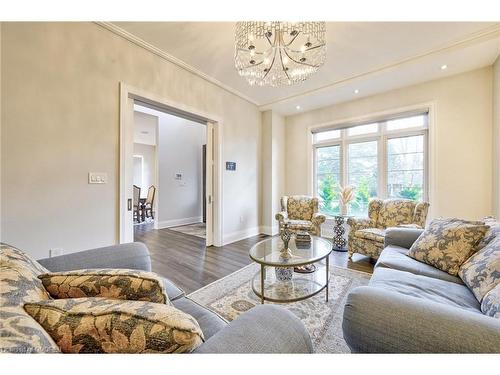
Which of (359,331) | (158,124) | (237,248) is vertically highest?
(158,124)

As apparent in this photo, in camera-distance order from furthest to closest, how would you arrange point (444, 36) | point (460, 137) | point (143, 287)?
1. point (460, 137)
2. point (444, 36)
3. point (143, 287)

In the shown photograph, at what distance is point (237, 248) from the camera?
3.60 meters

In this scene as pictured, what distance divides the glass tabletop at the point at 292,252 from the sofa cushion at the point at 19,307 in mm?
1350

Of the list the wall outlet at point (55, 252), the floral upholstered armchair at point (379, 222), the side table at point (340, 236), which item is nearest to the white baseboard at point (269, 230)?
the side table at point (340, 236)

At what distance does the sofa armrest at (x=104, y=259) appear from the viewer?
3.88 feet

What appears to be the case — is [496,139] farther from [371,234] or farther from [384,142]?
[371,234]

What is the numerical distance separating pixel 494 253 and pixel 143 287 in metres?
1.88

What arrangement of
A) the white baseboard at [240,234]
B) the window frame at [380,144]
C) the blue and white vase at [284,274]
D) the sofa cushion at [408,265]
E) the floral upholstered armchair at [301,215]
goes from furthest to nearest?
the white baseboard at [240,234], the floral upholstered armchair at [301,215], the window frame at [380,144], the blue and white vase at [284,274], the sofa cushion at [408,265]

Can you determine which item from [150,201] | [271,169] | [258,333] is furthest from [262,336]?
[150,201]

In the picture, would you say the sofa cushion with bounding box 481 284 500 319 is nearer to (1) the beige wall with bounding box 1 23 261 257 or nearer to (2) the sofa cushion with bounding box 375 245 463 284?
(2) the sofa cushion with bounding box 375 245 463 284

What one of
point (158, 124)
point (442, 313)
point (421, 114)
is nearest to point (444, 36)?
point (421, 114)

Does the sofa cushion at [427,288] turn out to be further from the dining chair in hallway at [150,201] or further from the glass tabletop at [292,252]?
the dining chair in hallway at [150,201]
